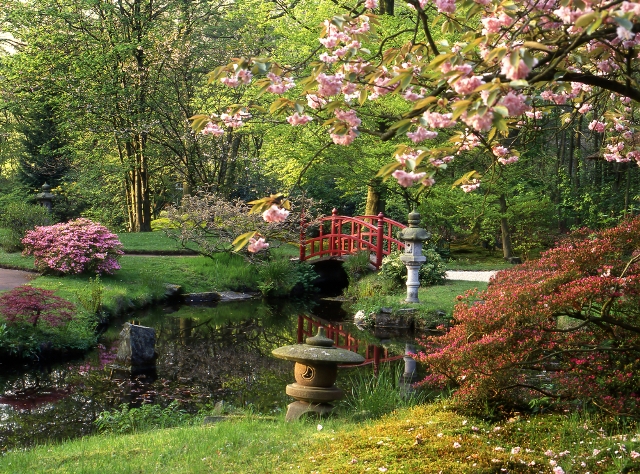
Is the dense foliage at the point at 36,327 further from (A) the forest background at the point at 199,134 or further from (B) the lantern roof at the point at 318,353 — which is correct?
(A) the forest background at the point at 199,134

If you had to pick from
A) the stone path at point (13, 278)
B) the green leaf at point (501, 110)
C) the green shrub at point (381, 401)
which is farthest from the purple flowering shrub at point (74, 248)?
the green leaf at point (501, 110)

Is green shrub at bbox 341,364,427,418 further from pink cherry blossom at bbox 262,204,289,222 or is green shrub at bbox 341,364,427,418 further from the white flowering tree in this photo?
pink cherry blossom at bbox 262,204,289,222

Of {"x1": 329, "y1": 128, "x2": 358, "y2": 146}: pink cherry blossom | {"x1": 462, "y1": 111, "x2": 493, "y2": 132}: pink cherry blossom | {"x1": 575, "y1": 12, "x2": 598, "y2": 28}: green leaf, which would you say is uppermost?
{"x1": 575, "y1": 12, "x2": 598, "y2": 28}: green leaf

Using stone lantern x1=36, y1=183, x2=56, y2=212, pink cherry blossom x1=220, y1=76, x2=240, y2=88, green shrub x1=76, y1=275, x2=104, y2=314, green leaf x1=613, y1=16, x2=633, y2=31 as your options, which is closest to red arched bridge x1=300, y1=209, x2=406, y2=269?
green shrub x1=76, y1=275, x2=104, y2=314

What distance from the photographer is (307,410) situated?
260 inches

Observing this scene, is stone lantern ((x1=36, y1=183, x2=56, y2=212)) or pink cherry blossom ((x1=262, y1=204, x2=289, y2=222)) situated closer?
pink cherry blossom ((x1=262, y1=204, x2=289, y2=222))

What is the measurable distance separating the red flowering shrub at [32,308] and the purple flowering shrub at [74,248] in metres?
4.20

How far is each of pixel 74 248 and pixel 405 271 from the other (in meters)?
6.93

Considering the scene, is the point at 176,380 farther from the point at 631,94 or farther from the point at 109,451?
the point at 631,94

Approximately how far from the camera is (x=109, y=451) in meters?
5.48

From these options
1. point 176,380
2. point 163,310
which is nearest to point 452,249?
point 163,310

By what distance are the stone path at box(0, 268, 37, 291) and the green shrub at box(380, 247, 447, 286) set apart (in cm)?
746

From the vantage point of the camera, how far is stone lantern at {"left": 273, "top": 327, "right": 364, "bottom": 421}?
257 inches

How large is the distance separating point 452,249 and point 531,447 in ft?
59.5
